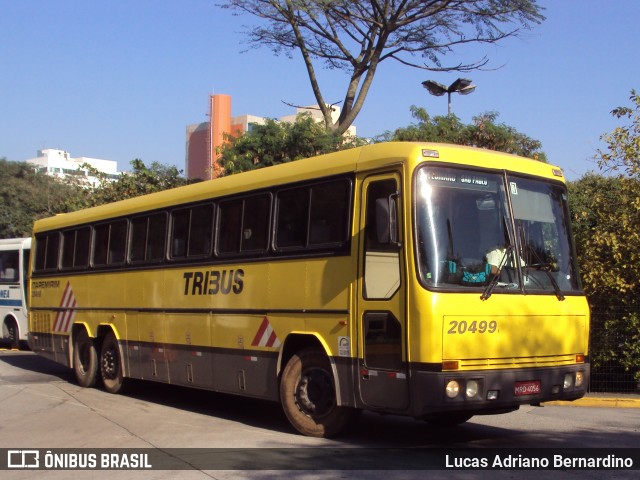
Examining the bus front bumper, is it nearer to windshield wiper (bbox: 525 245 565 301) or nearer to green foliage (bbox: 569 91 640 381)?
windshield wiper (bbox: 525 245 565 301)

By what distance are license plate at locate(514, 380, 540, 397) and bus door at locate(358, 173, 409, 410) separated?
1216 mm

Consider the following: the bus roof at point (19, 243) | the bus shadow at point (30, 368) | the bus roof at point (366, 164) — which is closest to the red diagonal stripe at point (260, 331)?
the bus roof at point (366, 164)

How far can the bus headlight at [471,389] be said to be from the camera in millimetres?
7777

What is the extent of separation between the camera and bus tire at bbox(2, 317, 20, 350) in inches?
925

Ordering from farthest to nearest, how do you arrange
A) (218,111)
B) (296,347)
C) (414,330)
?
(218,111)
(296,347)
(414,330)

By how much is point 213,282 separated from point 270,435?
8.42 ft

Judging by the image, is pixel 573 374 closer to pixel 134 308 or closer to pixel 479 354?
pixel 479 354

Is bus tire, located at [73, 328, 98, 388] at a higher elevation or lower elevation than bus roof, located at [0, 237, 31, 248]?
lower

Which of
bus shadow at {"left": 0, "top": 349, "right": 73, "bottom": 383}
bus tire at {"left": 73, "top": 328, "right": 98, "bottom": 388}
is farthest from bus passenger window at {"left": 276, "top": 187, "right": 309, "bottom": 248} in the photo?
bus shadow at {"left": 0, "top": 349, "right": 73, "bottom": 383}

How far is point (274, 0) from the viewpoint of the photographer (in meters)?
23.8

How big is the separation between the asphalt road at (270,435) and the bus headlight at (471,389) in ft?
2.46

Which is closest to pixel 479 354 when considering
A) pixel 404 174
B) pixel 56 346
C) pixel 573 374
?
pixel 573 374

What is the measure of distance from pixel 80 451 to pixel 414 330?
400 cm

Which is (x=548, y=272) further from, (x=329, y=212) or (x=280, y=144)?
(x=280, y=144)
